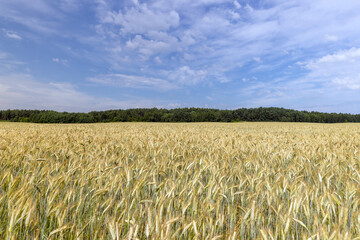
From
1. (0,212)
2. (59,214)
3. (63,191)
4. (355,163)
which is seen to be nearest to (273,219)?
(59,214)

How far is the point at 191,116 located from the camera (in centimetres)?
5100

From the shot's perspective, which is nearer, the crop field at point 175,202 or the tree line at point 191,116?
the crop field at point 175,202

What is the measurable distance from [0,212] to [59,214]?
0.73m

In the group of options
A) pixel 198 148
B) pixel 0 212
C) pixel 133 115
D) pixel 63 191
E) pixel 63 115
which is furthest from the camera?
pixel 133 115

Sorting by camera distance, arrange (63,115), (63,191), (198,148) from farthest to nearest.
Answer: (63,115)
(198,148)
(63,191)

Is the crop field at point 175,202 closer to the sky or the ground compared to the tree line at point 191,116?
closer to the ground

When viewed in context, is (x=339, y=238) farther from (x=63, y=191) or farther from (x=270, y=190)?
(x=63, y=191)

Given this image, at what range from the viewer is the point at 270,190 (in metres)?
2.10

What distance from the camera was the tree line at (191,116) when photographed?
2000 inches

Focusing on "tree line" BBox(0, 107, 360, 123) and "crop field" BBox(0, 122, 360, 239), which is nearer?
"crop field" BBox(0, 122, 360, 239)

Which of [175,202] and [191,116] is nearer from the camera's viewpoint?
[175,202]

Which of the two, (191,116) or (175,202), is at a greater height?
A: (191,116)

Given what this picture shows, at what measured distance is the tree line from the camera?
50.8 metres

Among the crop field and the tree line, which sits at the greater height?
the tree line
